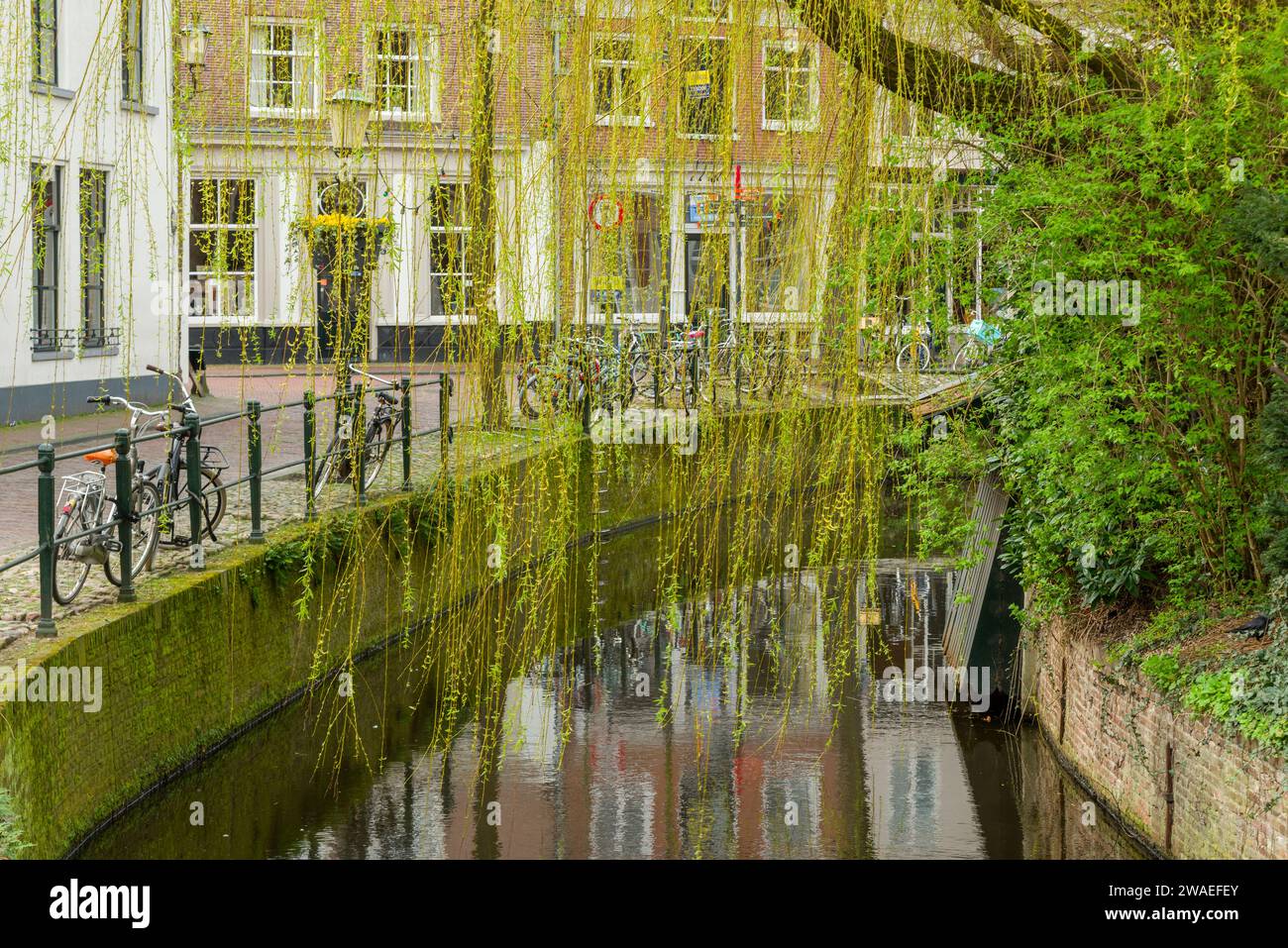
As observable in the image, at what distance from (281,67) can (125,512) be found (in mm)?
3742

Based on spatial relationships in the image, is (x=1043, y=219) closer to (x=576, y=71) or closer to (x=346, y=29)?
(x=576, y=71)

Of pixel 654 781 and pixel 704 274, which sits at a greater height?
pixel 704 274

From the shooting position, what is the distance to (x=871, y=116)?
451cm

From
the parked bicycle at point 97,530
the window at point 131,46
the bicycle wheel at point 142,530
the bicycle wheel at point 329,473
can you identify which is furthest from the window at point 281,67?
the bicycle wheel at point 142,530

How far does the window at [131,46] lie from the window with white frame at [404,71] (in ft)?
1.92

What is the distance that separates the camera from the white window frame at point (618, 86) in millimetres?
4117

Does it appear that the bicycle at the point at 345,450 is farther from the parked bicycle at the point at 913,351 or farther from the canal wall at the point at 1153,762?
the canal wall at the point at 1153,762

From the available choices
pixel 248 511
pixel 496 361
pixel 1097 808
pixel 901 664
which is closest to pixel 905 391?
pixel 496 361

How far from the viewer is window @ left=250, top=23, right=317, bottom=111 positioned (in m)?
3.93

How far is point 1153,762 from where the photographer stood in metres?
6.92

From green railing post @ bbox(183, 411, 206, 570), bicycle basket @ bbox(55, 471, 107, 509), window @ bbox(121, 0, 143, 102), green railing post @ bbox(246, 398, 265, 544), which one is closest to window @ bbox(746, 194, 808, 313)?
window @ bbox(121, 0, 143, 102)

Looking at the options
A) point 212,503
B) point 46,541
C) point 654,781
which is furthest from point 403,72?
point 212,503

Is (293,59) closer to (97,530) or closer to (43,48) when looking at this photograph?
(43,48)
